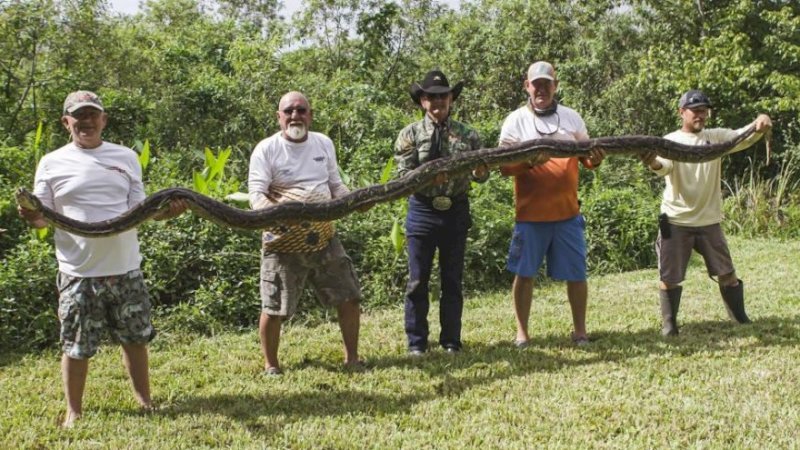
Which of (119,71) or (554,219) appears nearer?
(554,219)

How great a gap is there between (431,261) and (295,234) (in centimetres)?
114

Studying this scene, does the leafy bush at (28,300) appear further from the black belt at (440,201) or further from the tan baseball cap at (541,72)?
the tan baseball cap at (541,72)

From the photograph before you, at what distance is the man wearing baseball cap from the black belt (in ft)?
5.95

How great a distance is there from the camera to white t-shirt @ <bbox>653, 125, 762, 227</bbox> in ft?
17.7

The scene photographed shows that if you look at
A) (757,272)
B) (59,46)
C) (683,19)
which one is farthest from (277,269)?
(683,19)

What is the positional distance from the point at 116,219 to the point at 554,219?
3.07 meters

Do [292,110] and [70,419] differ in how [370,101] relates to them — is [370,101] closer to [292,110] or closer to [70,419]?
[292,110]

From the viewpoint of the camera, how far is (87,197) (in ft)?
13.2

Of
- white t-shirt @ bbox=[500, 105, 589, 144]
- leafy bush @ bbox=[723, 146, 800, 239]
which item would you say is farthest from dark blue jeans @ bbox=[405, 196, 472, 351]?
leafy bush @ bbox=[723, 146, 800, 239]

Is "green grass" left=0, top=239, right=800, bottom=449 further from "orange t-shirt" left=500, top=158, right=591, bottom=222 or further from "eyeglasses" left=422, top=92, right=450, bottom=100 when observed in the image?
"eyeglasses" left=422, top=92, right=450, bottom=100

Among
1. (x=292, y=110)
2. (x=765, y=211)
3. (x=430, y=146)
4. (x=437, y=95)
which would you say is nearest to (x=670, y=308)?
(x=430, y=146)

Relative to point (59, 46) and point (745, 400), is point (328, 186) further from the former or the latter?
point (59, 46)

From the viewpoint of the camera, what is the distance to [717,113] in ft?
50.4

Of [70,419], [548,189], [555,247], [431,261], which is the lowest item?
[70,419]
